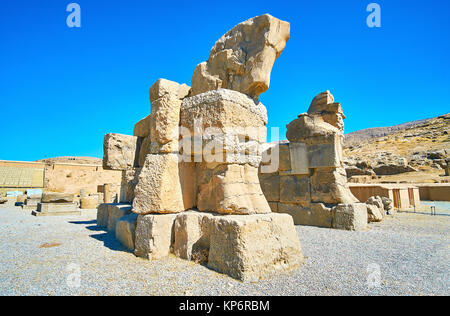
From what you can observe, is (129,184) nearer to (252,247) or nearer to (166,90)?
(166,90)

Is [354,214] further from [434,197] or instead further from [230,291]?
[434,197]

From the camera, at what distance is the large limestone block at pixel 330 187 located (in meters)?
5.35

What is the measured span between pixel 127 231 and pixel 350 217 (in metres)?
4.29

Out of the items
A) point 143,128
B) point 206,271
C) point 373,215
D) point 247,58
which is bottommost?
point 206,271

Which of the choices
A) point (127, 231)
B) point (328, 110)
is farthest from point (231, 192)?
point (328, 110)

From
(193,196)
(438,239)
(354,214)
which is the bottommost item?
(438,239)

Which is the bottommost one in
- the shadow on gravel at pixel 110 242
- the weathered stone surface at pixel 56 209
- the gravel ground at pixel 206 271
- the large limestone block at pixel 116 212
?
the gravel ground at pixel 206 271

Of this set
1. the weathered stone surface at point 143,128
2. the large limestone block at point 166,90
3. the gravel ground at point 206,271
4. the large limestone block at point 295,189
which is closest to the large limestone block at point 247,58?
the large limestone block at point 166,90

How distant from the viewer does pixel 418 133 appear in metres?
31.3

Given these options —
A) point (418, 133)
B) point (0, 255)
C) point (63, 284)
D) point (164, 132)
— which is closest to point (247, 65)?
point (164, 132)

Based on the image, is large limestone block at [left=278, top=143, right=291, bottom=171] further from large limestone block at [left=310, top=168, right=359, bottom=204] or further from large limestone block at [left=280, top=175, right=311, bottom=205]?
large limestone block at [left=310, top=168, right=359, bottom=204]

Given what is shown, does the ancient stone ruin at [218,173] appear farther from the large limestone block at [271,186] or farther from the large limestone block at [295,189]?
the large limestone block at [271,186]

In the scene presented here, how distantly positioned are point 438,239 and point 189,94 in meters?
4.92

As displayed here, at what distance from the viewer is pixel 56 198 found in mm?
8703
